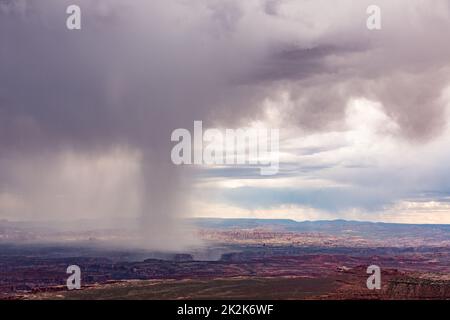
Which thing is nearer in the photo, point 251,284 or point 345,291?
point 345,291

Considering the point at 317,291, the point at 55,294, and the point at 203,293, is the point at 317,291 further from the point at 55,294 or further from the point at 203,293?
the point at 55,294
